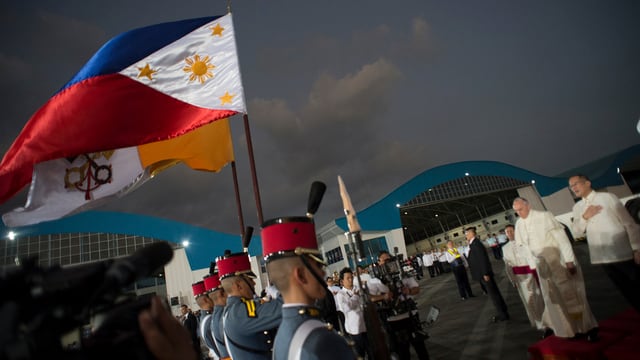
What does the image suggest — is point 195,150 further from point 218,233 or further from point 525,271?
point 218,233

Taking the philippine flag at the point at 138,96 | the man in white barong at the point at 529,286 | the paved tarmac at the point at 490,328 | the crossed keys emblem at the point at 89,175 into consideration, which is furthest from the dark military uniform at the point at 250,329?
the man in white barong at the point at 529,286

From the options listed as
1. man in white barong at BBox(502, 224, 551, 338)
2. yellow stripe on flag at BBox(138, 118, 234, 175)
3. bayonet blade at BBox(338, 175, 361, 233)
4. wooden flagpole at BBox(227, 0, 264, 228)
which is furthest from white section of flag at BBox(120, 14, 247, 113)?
man in white barong at BBox(502, 224, 551, 338)

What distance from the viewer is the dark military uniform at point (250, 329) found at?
2822mm

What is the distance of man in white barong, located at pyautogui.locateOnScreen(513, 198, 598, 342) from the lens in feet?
13.1

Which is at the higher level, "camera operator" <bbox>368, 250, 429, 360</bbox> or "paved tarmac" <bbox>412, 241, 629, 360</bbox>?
"camera operator" <bbox>368, 250, 429, 360</bbox>

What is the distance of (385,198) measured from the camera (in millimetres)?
25516

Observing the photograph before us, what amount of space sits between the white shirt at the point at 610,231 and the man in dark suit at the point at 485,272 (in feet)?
9.26

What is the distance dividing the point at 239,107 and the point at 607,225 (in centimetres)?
466

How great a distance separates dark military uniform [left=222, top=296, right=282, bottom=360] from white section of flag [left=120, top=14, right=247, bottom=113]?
2.60 metres

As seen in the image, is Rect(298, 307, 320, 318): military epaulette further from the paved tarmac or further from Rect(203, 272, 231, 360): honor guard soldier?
the paved tarmac

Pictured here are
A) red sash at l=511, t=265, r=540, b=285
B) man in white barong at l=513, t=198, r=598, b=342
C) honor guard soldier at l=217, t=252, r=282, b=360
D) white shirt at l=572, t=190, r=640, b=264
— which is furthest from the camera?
red sash at l=511, t=265, r=540, b=285

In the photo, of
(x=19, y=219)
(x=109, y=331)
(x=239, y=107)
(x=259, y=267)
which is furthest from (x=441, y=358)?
(x=259, y=267)

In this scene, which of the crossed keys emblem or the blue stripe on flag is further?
the crossed keys emblem

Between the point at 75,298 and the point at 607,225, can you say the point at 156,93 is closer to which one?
the point at 75,298
